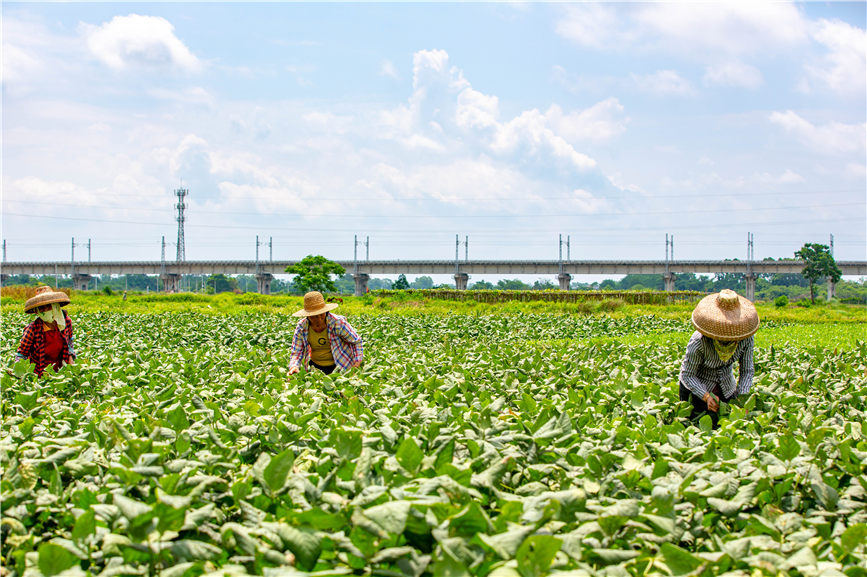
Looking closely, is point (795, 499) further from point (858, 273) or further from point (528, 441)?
point (858, 273)

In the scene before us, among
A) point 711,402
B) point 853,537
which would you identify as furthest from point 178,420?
point 711,402

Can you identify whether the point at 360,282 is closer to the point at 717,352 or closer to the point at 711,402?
the point at 717,352

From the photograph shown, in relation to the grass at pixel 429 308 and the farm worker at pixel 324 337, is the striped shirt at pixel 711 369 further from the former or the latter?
the grass at pixel 429 308

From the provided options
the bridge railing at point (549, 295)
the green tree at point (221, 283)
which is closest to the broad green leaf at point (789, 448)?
the bridge railing at point (549, 295)

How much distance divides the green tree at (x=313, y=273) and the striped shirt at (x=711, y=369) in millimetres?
76047

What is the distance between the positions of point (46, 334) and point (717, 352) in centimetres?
736

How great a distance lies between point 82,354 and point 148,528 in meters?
8.52

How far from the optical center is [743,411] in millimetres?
4598

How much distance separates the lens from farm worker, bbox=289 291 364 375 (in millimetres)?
7230

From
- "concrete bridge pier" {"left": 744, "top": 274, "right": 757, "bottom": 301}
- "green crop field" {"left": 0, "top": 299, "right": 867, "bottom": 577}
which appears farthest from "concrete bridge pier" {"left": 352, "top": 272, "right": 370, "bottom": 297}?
"green crop field" {"left": 0, "top": 299, "right": 867, "bottom": 577}

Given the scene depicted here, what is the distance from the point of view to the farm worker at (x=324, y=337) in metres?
7.23

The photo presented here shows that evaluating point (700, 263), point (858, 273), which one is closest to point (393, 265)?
point (700, 263)

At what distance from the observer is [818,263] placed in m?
78.7

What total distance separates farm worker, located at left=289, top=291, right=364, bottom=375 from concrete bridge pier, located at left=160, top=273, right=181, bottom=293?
86424 millimetres
